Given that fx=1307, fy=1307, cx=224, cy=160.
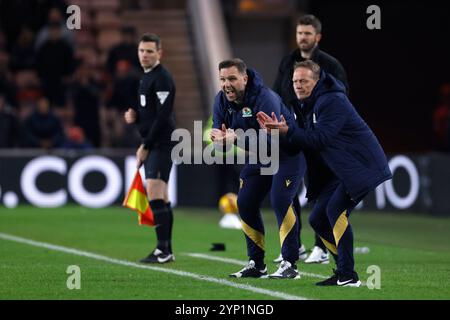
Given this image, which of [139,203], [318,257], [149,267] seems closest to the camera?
[149,267]

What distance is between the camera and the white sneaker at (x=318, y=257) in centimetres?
1329

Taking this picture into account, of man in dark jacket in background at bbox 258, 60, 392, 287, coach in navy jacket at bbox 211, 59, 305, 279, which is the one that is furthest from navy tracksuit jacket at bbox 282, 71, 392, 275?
coach in navy jacket at bbox 211, 59, 305, 279

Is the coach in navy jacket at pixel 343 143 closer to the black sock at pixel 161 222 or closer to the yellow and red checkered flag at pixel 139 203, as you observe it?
the black sock at pixel 161 222

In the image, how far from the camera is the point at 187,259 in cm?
1370

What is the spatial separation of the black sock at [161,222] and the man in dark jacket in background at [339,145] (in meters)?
2.91

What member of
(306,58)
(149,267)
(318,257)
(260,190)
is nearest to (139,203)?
(149,267)

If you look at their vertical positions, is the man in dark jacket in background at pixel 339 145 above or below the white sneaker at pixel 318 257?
above

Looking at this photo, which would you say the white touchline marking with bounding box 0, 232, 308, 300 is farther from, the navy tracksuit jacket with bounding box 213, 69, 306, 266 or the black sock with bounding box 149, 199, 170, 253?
the navy tracksuit jacket with bounding box 213, 69, 306, 266

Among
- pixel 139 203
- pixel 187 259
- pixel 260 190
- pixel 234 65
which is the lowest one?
pixel 187 259

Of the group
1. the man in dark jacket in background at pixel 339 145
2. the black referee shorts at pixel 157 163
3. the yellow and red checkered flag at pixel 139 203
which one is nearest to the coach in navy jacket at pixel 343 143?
the man in dark jacket in background at pixel 339 145

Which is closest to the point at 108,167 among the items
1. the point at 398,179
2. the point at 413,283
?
the point at 398,179

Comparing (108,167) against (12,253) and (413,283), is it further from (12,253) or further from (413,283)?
(413,283)

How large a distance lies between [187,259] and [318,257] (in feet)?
4.57

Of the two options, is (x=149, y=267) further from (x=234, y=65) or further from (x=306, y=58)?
(x=306, y=58)
